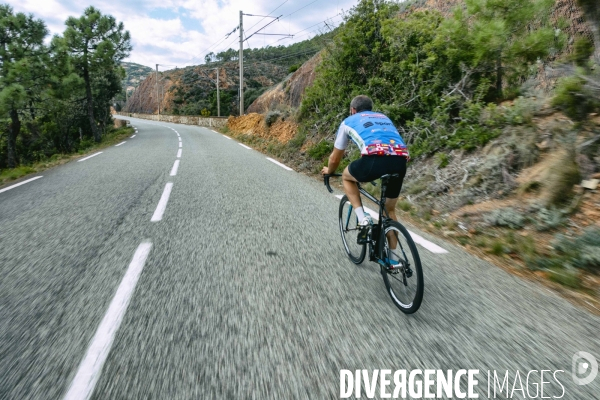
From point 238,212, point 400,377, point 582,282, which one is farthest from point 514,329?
point 238,212

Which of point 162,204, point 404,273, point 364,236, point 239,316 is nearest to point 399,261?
point 404,273

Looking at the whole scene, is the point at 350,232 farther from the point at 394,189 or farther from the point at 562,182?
the point at 562,182

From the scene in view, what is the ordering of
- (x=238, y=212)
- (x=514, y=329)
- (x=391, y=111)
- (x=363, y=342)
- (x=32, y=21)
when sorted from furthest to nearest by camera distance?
(x=32, y=21) → (x=391, y=111) → (x=238, y=212) → (x=514, y=329) → (x=363, y=342)

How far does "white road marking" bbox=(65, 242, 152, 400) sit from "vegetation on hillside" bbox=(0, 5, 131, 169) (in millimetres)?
19484

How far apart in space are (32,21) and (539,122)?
2454 cm

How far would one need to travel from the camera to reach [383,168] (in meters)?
3.10

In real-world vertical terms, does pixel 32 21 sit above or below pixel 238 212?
above

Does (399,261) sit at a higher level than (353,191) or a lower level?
lower

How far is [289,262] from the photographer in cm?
369

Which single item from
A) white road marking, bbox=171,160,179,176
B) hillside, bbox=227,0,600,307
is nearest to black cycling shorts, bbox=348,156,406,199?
hillside, bbox=227,0,600,307

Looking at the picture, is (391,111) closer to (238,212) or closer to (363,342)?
(238,212)

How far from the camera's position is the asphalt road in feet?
6.73

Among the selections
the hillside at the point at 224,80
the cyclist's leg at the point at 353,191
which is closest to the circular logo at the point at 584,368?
the cyclist's leg at the point at 353,191

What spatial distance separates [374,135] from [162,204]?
173 inches
